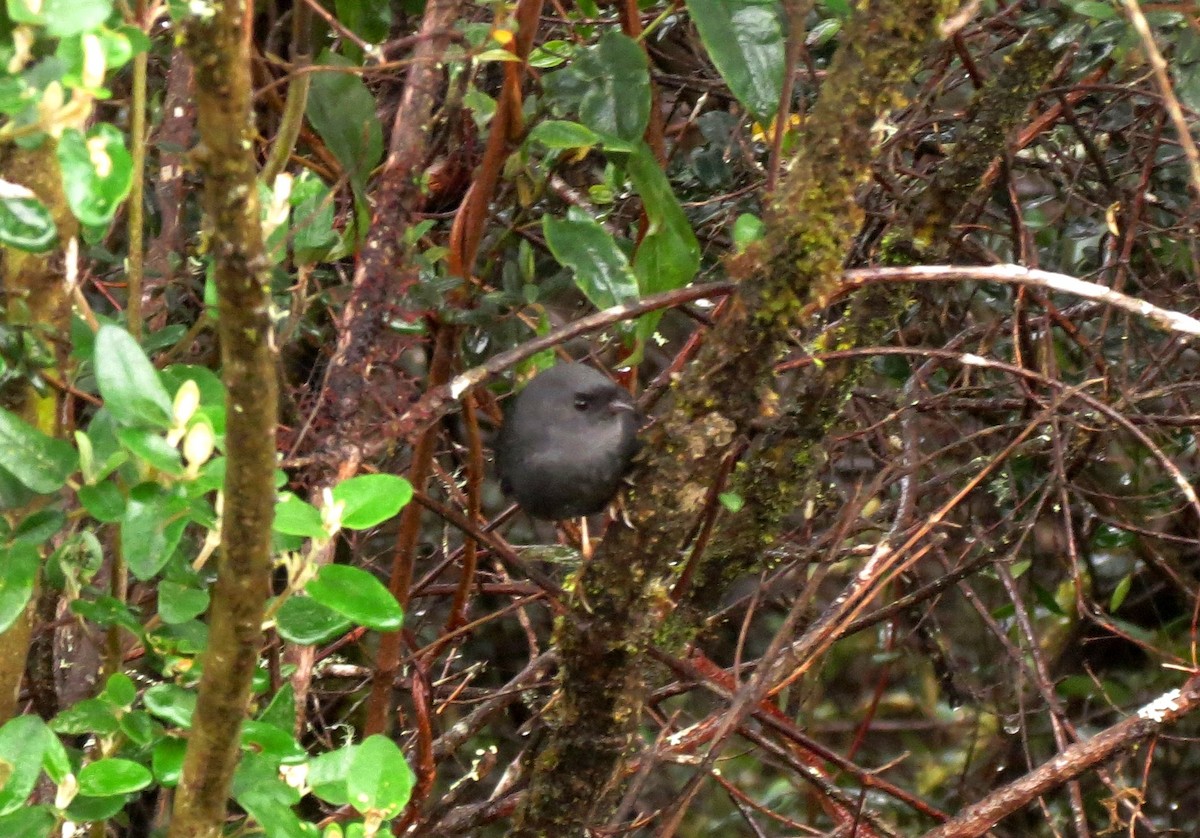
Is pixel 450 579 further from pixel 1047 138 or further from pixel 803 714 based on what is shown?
pixel 1047 138

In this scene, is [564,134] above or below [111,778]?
above

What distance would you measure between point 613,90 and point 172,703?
0.92 metres

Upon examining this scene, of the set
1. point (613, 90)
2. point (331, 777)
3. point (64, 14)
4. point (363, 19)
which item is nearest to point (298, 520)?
point (331, 777)

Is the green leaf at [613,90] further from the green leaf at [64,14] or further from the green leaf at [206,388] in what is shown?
the green leaf at [64,14]

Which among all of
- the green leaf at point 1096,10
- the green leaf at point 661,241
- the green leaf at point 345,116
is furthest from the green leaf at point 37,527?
the green leaf at point 1096,10

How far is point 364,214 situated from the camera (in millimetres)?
1771

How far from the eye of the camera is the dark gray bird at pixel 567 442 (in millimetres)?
1975

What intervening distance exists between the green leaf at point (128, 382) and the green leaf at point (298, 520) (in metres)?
0.12

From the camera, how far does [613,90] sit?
5.66ft

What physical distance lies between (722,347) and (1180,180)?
172 cm

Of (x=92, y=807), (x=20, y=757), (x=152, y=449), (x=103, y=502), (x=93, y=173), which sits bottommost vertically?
(x=92, y=807)

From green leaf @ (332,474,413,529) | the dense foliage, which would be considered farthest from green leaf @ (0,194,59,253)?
green leaf @ (332,474,413,529)

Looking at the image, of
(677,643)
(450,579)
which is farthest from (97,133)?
(450,579)

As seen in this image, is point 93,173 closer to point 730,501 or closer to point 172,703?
point 172,703
